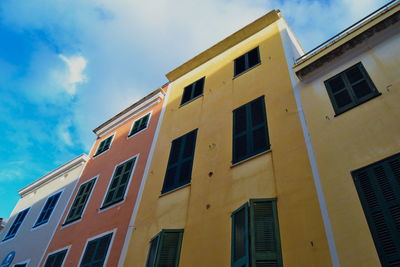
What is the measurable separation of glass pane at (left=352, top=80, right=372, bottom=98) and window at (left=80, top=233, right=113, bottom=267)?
797 centimetres

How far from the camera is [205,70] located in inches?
502

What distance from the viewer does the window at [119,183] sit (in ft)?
35.5

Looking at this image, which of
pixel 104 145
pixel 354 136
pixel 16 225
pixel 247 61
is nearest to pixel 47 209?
pixel 16 225

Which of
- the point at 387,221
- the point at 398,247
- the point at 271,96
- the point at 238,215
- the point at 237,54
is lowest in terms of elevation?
the point at 398,247

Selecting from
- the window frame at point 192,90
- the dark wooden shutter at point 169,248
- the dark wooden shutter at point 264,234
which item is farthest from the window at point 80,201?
the dark wooden shutter at point 264,234

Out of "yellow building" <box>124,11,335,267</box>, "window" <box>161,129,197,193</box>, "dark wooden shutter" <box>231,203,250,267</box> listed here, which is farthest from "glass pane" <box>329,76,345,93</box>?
"window" <box>161,129,197,193</box>

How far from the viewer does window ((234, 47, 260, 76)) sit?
10.5 metres

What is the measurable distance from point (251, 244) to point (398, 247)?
2.23 meters

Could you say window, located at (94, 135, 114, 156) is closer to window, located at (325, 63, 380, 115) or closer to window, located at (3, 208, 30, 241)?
window, located at (3, 208, 30, 241)

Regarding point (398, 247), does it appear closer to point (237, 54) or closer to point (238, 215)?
point (238, 215)

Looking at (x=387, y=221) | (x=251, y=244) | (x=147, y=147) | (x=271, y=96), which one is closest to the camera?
(x=387, y=221)

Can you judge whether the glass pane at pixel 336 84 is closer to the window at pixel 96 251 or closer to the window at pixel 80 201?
the window at pixel 96 251

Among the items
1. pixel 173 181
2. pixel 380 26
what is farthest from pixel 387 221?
pixel 173 181

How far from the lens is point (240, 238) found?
A: 5.91m
